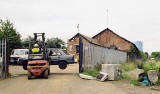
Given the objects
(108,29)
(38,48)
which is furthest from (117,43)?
(38,48)

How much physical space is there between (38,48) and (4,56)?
2071 millimetres

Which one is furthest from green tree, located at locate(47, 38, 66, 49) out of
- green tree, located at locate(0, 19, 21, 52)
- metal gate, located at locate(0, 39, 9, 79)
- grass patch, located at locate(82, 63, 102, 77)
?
metal gate, located at locate(0, 39, 9, 79)

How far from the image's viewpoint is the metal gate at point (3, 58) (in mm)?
14359

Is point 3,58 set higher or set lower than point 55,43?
lower

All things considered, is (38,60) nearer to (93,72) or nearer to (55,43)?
(93,72)

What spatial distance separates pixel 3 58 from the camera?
47.9ft

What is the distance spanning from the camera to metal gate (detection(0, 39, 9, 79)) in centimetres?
1436

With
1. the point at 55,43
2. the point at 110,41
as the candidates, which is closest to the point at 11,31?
the point at 110,41

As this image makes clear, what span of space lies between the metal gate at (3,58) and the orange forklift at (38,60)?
148cm

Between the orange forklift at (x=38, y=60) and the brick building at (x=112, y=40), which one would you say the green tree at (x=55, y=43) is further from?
the orange forklift at (x=38, y=60)

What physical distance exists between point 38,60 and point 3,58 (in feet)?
7.15

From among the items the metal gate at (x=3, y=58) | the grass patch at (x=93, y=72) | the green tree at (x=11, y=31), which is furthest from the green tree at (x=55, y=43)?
the metal gate at (x=3, y=58)

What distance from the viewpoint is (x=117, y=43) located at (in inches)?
1954

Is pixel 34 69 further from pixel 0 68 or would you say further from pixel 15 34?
pixel 15 34
